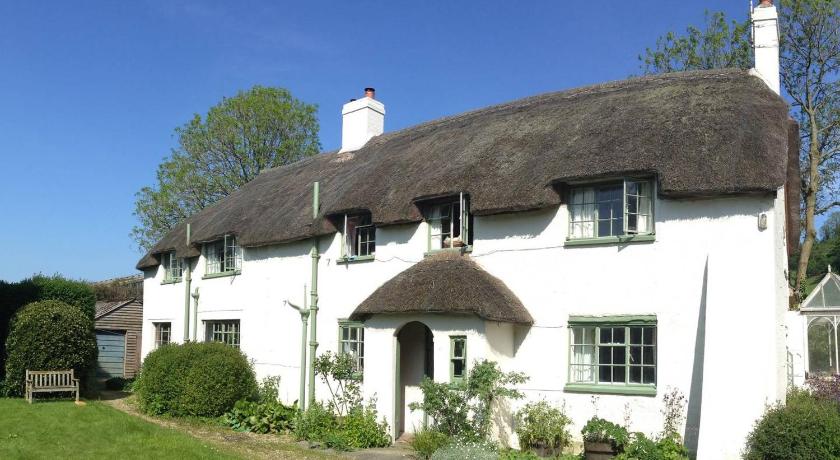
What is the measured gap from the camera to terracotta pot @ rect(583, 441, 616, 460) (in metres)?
11.8

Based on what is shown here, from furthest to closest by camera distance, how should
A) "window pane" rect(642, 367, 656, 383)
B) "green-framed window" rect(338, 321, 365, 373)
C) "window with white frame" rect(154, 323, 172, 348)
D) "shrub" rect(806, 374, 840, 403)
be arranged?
"window with white frame" rect(154, 323, 172, 348) < "green-framed window" rect(338, 321, 365, 373) < "shrub" rect(806, 374, 840, 403) < "window pane" rect(642, 367, 656, 383)

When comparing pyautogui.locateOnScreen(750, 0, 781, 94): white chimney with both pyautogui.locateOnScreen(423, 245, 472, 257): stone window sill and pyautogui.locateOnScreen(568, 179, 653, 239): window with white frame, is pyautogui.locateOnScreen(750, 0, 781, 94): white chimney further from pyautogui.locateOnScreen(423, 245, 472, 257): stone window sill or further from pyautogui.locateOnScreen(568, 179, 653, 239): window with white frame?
pyautogui.locateOnScreen(423, 245, 472, 257): stone window sill

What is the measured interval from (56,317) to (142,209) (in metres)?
19.0

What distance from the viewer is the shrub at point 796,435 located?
10234 mm

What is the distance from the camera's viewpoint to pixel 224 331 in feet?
72.1

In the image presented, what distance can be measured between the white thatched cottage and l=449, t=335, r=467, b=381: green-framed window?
4 cm

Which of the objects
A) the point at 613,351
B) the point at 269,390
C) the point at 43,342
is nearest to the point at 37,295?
the point at 43,342

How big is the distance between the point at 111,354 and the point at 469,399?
19385 mm

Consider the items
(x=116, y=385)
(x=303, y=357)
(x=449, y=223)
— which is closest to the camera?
(x=449, y=223)

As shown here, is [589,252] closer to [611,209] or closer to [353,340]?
[611,209]

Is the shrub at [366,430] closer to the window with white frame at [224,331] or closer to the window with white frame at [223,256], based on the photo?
the window with white frame at [224,331]

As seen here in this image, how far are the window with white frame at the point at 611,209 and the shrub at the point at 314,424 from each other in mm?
6039

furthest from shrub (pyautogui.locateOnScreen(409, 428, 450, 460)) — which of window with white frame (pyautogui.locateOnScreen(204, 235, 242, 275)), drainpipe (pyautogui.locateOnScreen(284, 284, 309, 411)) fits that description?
window with white frame (pyautogui.locateOnScreen(204, 235, 242, 275))

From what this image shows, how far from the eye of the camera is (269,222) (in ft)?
65.1
